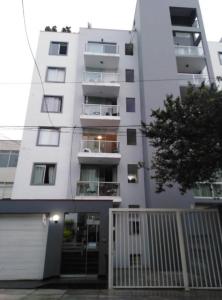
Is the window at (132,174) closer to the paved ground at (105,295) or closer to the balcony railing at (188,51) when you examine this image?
the paved ground at (105,295)

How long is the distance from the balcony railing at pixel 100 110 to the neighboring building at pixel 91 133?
7cm

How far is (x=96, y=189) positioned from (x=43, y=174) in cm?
348

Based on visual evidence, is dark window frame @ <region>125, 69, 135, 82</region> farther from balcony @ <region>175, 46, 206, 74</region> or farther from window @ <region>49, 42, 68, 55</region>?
window @ <region>49, 42, 68, 55</region>

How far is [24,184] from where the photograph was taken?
40.9 feet

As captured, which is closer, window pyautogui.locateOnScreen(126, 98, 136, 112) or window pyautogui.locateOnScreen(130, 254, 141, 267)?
window pyautogui.locateOnScreen(130, 254, 141, 267)

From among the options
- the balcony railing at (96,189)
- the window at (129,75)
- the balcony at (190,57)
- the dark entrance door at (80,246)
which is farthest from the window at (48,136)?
the balcony at (190,57)

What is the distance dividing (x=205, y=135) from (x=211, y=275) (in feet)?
15.7

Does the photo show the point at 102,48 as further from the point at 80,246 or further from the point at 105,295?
the point at 105,295

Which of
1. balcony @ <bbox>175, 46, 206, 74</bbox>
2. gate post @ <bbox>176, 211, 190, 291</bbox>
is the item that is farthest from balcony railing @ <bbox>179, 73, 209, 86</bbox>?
gate post @ <bbox>176, 211, 190, 291</bbox>

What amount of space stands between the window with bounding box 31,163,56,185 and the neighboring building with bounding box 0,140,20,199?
527 cm

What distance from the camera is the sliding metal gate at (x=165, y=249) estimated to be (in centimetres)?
707

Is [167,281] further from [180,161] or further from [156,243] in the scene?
[180,161]

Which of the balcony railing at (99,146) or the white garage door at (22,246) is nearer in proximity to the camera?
the white garage door at (22,246)

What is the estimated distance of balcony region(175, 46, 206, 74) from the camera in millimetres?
15727
